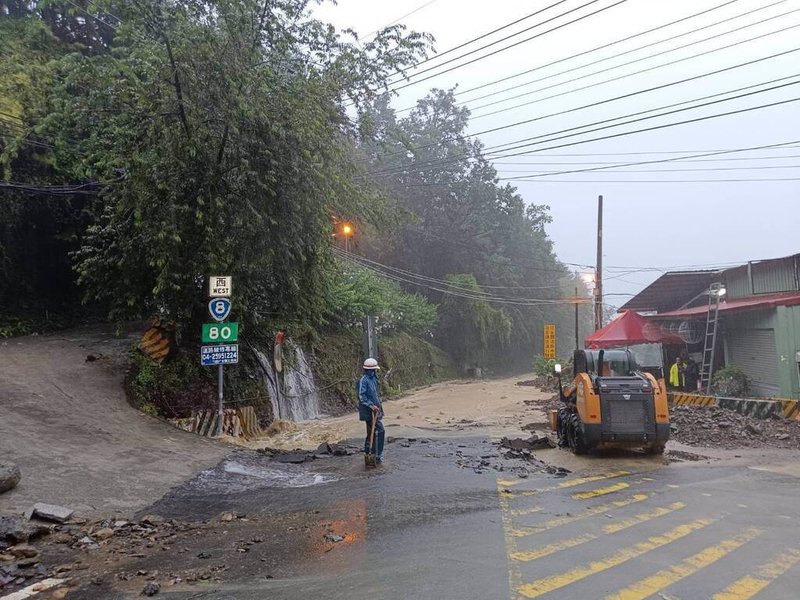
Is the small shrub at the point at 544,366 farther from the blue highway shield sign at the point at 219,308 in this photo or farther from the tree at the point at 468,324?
the blue highway shield sign at the point at 219,308

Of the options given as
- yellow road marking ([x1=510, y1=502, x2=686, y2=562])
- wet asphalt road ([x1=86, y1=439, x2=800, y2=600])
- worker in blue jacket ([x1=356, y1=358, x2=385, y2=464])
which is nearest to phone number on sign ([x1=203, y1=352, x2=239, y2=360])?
wet asphalt road ([x1=86, y1=439, x2=800, y2=600])

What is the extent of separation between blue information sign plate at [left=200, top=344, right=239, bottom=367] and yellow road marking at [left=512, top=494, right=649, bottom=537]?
7272 millimetres

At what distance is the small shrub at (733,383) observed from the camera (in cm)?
2044

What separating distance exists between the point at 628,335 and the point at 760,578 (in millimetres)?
20935

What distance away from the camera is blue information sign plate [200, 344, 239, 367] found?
11.4 m

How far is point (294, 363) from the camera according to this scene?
68.4 feet

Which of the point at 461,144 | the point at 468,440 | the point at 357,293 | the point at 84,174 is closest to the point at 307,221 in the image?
the point at 468,440

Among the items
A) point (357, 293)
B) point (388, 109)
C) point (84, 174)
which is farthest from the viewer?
point (388, 109)

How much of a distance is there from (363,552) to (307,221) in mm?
9890

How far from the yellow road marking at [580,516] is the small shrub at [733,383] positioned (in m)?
14.9

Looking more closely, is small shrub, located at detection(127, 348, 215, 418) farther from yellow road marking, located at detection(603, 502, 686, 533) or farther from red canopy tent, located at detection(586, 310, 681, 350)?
red canopy tent, located at detection(586, 310, 681, 350)

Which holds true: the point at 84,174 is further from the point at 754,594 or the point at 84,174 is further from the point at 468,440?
the point at 754,594

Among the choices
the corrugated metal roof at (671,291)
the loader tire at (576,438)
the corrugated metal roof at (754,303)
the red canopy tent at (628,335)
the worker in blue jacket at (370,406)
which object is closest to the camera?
the worker in blue jacket at (370,406)

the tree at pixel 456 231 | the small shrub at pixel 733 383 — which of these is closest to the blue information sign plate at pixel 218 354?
the small shrub at pixel 733 383
